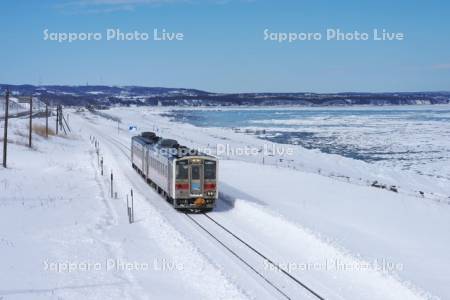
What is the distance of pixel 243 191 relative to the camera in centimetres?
3069

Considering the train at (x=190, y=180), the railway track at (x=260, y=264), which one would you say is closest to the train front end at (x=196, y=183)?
the train at (x=190, y=180)

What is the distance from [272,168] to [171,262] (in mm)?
27494

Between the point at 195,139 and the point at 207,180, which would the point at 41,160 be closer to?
the point at 207,180

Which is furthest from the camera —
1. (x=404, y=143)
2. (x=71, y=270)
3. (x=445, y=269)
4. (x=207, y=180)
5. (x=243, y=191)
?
Answer: (x=404, y=143)

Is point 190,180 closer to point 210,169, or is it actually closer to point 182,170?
point 182,170

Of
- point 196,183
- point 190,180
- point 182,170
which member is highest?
point 182,170

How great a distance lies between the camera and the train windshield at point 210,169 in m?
24.2

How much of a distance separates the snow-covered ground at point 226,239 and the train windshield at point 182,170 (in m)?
1.46

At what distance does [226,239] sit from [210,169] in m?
6.14

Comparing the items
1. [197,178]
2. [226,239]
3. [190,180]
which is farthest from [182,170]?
[226,239]

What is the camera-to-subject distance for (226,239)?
18547 millimetres

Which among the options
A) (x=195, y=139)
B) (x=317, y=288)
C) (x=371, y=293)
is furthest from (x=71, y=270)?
(x=195, y=139)

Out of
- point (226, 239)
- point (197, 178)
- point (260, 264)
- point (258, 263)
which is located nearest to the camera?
point (260, 264)

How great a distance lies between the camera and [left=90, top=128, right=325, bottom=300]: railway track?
13.0 meters
